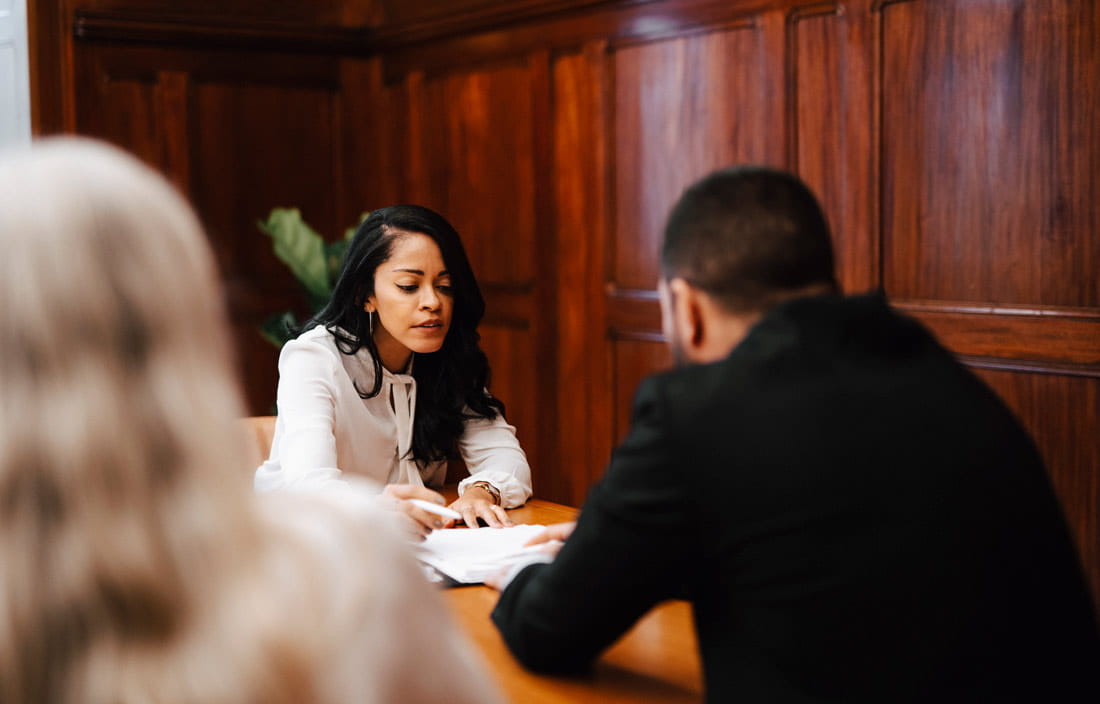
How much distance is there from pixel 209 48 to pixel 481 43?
1.29 meters

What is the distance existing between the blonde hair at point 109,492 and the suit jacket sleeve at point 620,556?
0.62 metres

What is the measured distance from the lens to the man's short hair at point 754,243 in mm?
1521

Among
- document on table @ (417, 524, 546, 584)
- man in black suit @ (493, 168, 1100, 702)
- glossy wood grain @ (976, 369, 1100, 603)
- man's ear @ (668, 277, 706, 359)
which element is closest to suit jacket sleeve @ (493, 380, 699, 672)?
man in black suit @ (493, 168, 1100, 702)

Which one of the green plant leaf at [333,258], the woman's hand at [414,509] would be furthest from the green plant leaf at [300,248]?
the woman's hand at [414,509]

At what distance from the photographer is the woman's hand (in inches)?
82.5

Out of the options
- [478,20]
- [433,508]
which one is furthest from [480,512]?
[478,20]

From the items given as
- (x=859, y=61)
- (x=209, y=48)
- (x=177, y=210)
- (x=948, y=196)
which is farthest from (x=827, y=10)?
(x=177, y=210)

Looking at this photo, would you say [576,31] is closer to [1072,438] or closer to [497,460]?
[1072,438]

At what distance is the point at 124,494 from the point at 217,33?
201 inches

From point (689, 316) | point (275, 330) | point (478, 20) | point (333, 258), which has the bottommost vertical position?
point (275, 330)

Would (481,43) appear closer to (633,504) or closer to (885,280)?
(885,280)

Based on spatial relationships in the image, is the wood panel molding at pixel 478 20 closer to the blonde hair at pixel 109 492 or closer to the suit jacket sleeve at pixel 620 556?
the suit jacket sleeve at pixel 620 556

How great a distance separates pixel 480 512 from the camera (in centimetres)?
231

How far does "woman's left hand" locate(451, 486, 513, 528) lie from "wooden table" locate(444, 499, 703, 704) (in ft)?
1.47
